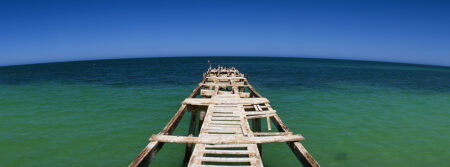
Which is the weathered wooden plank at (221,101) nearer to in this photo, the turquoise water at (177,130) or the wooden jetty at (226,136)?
the wooden jetty at (226,136)

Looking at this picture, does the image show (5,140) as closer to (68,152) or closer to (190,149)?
(68,152)

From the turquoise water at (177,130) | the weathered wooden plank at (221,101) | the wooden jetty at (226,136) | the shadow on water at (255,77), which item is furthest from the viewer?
the shadow on water at (255,77)

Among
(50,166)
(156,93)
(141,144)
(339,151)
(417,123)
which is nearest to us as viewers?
(50,166)

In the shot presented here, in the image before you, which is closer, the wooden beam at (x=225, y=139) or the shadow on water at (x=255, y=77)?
the wooden beam at (x=225, y=139)

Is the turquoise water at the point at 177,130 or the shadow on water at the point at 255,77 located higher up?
the shadow on water at the point at 255,77

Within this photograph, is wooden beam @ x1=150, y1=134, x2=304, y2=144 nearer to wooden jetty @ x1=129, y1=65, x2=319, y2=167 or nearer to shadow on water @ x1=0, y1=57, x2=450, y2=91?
wooden jetty @ x1=129, y1=65, x2=319, y2=167

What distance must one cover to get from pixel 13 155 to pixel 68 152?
193 centimetres

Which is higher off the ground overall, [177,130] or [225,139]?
[225,139]

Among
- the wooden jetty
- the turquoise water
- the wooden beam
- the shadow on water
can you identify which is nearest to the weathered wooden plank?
the wooden jetty

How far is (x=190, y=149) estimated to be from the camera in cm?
820

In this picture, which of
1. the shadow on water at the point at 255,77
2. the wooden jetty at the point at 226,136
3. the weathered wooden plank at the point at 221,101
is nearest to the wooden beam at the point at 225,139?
the wooden jetty at the point at 226,136

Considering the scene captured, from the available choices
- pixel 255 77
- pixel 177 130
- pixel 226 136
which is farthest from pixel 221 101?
pixel 255 77

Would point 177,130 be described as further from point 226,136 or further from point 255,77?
point 255,77

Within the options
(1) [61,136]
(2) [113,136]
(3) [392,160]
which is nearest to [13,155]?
(1) [61,136]
